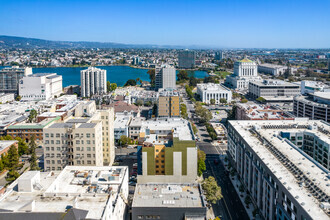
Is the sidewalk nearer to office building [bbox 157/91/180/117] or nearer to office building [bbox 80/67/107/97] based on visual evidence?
office building [bbox 157/91/180/117]

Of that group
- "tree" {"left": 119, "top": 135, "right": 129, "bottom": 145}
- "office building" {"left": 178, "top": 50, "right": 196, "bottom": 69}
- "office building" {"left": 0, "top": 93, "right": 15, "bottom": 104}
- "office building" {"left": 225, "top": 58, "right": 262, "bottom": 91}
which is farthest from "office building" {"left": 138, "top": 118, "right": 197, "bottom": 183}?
"office building" {"left": 178, "top": 50, "right": 196, "bottom": 69}

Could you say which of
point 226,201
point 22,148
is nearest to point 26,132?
point 22,148

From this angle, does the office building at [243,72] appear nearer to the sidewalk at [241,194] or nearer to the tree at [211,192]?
the sidewalk at [241,194]

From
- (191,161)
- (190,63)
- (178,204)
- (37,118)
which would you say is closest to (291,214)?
(178,204)

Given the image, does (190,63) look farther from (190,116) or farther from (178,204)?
(178,204)

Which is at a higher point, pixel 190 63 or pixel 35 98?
pixel 190 63
